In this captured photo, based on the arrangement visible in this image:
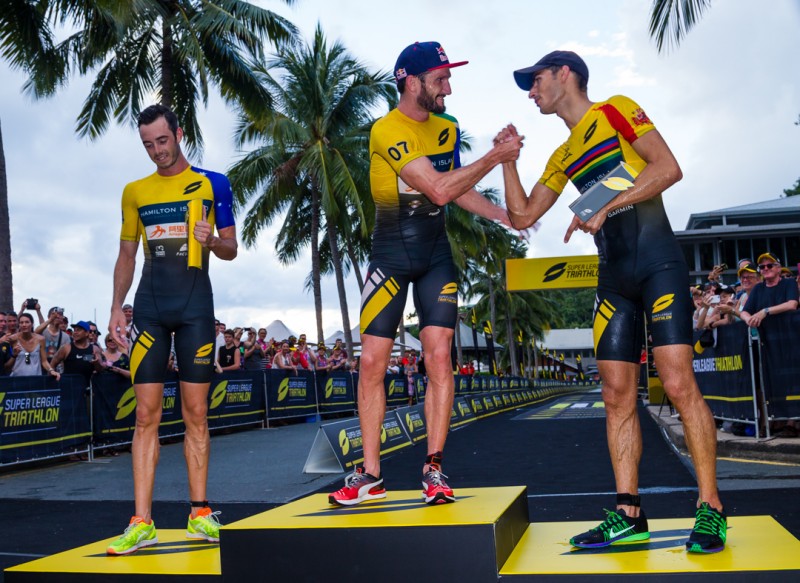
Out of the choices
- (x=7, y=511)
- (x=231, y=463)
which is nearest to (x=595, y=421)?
(x=231, y=463)

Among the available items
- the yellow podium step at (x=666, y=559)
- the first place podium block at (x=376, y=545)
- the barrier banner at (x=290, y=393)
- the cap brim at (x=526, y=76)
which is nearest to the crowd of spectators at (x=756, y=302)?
the yellow podium step at (x=666, y=559)

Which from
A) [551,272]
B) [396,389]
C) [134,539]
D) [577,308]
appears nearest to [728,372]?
[134,539]

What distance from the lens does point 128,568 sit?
3.93 meters

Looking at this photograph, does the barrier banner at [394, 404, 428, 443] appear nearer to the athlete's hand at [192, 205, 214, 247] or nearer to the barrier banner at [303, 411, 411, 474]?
the barrier banner at [303, 411, 411, 474]

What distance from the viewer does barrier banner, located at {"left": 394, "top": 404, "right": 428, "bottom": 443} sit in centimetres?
1330

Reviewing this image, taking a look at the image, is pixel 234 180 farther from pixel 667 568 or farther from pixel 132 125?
pixel 667 568

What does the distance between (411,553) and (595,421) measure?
1499 cm

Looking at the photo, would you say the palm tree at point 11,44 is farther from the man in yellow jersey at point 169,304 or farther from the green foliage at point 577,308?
the green foliage at point 577,308

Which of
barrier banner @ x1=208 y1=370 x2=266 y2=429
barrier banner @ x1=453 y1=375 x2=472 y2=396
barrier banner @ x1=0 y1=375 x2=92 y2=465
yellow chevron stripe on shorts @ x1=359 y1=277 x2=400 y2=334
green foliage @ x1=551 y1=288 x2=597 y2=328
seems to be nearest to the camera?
yellow chevron stripe on shorts @ x1=359 y1=277 x2=400 y2=334

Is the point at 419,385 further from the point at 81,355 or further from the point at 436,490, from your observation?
the point at 436,490

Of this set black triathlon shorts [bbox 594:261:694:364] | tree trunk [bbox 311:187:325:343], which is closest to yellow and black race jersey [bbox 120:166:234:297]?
black triathlon shorts [bbox 594:261:694:364]

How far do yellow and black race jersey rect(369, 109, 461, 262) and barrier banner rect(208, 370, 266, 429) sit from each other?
1116 cm

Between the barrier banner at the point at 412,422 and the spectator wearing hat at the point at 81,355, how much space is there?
15.9 feet

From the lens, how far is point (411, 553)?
139 inches
